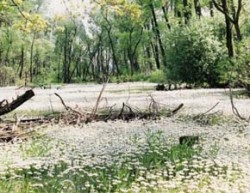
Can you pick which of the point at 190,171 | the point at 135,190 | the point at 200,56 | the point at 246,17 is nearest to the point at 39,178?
the point at 135,190

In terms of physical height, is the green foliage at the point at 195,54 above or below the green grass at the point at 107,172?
above

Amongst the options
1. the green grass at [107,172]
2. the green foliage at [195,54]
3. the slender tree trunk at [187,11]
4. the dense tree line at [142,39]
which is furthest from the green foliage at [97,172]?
the slender tree trunk at [187,11]

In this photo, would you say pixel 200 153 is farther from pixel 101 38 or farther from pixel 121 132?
pixel 101 38

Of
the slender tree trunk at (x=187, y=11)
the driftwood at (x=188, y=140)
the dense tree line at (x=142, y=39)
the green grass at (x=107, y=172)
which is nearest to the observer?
the green grass at (x=107, y=172)

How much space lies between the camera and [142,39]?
71688mm

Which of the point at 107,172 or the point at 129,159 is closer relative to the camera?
the point at 107,172

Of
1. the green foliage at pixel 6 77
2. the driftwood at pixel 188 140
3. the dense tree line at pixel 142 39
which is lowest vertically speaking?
the driftwood at pixel 188 140

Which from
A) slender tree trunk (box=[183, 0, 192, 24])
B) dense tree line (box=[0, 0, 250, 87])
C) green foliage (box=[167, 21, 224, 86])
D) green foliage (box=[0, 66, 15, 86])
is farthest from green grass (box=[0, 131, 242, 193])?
green foliage (box=[0, 66, 15, 86])

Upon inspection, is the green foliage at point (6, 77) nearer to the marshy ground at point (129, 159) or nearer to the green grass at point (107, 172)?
the marshy ground at point (129, 159)

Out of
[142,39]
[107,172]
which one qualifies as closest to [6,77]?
[142,39]

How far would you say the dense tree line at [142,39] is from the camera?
1977cm

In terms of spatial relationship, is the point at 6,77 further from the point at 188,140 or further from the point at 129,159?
the point at 129,159

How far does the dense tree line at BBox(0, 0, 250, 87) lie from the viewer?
19766 mm

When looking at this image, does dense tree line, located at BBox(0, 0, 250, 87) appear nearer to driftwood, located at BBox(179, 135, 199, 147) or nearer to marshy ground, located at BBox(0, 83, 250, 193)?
marshy ground, located at BBox(0, 83, 250, 193)
